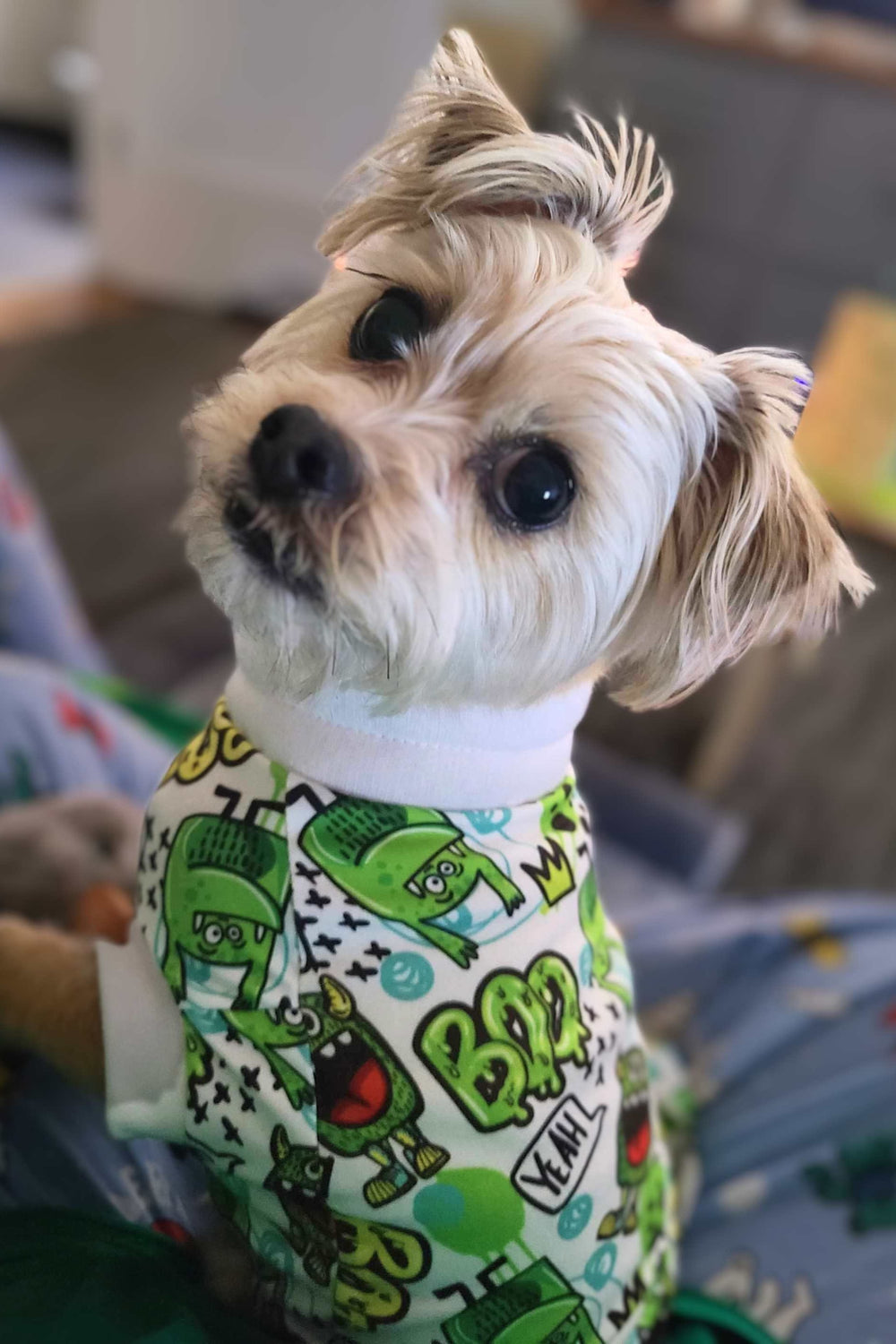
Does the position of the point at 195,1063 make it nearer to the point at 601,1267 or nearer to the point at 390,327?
the point at 601,1267

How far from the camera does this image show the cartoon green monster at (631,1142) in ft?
2.91

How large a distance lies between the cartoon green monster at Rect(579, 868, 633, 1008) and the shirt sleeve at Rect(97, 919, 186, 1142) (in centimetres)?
33

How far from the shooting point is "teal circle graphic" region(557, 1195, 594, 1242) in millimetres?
821

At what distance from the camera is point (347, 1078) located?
763 mm

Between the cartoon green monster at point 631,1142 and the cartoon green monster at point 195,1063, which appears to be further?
the cartoon green monster at point 631,1142

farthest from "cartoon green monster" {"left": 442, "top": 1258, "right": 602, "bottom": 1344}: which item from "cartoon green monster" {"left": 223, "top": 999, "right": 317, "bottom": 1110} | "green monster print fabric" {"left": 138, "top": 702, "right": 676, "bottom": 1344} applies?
"cartoon green monster" {"left": 223, "top": 999, "right": 317, "bottom": 1110}

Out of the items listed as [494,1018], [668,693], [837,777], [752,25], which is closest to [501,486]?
[668,693]

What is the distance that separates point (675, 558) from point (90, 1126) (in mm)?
681

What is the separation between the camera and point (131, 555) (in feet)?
9.53

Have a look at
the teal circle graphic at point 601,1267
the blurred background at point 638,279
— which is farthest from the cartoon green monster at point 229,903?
the blurred background at point 638,279

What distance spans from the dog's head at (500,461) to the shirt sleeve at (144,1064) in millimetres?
258

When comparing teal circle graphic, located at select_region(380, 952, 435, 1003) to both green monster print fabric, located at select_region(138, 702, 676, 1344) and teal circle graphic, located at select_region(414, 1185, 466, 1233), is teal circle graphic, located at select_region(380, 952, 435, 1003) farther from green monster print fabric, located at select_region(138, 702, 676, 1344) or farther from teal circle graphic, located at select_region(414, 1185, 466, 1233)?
teal circle graphic, located at select_region(414, 1185, 466, 1233)

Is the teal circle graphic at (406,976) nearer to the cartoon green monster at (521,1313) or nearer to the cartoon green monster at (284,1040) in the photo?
the cartoon green monster at (284,1040)

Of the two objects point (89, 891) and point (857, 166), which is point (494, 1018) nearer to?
point (89, 891)
